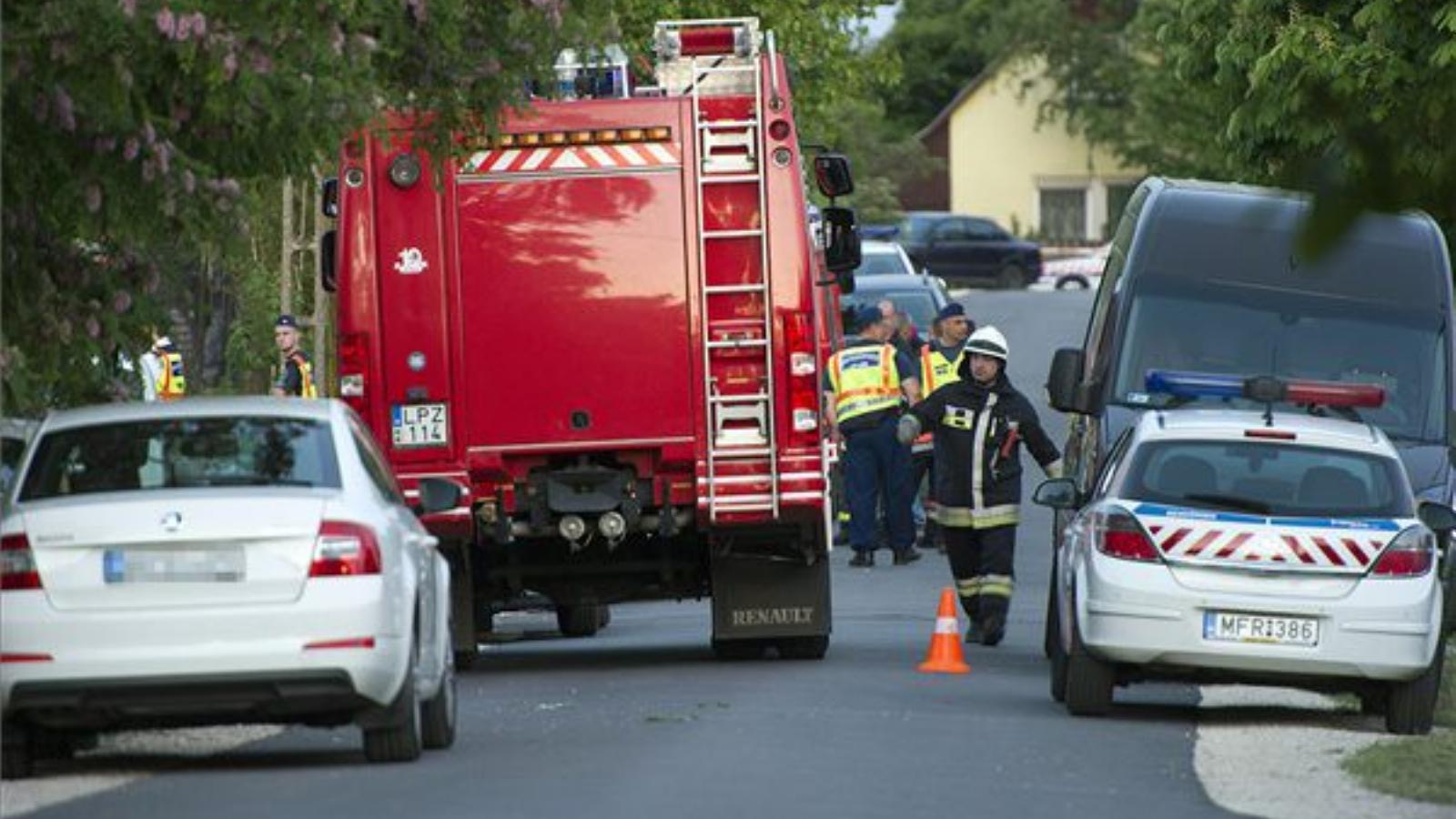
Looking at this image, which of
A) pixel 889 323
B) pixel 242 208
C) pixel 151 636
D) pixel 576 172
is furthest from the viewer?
pixel 889 323

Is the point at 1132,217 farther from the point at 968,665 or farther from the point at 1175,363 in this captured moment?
the point at 968,665

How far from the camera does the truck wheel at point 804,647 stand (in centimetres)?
1930

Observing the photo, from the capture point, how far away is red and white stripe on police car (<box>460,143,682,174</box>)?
1798cm

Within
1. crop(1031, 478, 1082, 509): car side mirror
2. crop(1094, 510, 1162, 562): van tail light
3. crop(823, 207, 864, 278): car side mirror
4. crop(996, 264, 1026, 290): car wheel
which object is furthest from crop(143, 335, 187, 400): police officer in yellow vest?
crop(996, 264, 1026, 290): car wheel

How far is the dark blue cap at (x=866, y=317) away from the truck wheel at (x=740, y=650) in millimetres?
8827

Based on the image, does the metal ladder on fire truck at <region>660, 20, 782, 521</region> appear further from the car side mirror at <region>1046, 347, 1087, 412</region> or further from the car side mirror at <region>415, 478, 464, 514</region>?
the car side mirror at <region>415, 478, 464, 514</region>

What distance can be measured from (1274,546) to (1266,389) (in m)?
1.75

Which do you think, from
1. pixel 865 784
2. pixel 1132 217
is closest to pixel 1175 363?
pixel 1132 217

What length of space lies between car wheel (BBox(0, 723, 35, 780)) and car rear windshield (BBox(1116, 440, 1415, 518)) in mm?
5302

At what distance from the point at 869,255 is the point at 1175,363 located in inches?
962

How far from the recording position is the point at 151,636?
482 inches

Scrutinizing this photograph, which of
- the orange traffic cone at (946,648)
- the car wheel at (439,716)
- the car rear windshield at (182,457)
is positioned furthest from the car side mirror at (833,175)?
the car rear windshield at (182,457)

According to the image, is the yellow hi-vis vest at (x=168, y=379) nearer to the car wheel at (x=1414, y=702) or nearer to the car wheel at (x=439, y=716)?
the car wheel at (x=1414, y=702)

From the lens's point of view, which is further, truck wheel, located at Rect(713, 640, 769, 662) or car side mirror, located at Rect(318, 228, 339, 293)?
truck wheel, located at Rect(713, 640, 769, 662)
